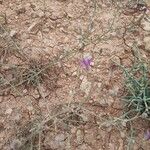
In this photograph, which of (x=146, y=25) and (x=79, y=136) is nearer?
(x=79, y=136)

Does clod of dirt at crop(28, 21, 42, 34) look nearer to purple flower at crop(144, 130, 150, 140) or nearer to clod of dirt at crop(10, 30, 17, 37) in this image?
clod of dirt at crop(10, 30, 17, 37)

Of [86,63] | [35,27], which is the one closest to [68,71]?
[86,63]

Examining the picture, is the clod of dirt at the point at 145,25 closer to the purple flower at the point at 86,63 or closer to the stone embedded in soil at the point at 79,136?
the purple flower at the point at 86,63

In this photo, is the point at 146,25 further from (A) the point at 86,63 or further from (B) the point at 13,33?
(B) the point at 13,33

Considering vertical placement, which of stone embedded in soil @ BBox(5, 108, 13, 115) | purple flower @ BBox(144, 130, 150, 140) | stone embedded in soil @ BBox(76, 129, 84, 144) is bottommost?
stone embedded in soil @ BBox(76, 129, 84, 144)

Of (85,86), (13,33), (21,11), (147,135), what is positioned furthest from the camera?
(21,11)

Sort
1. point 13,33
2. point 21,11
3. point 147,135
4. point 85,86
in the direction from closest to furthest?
point 147,135, point 85,86, point 13,33, point 21,11

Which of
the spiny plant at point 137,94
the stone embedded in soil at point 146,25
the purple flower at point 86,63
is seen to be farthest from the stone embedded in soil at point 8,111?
the stone embedded in soil at point 146,25

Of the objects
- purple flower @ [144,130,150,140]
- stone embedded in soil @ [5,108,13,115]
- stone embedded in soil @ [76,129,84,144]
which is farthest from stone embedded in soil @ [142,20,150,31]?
stone embedded in soil @ [5,108,13,115]

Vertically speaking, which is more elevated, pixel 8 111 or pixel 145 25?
pixel 145 25
